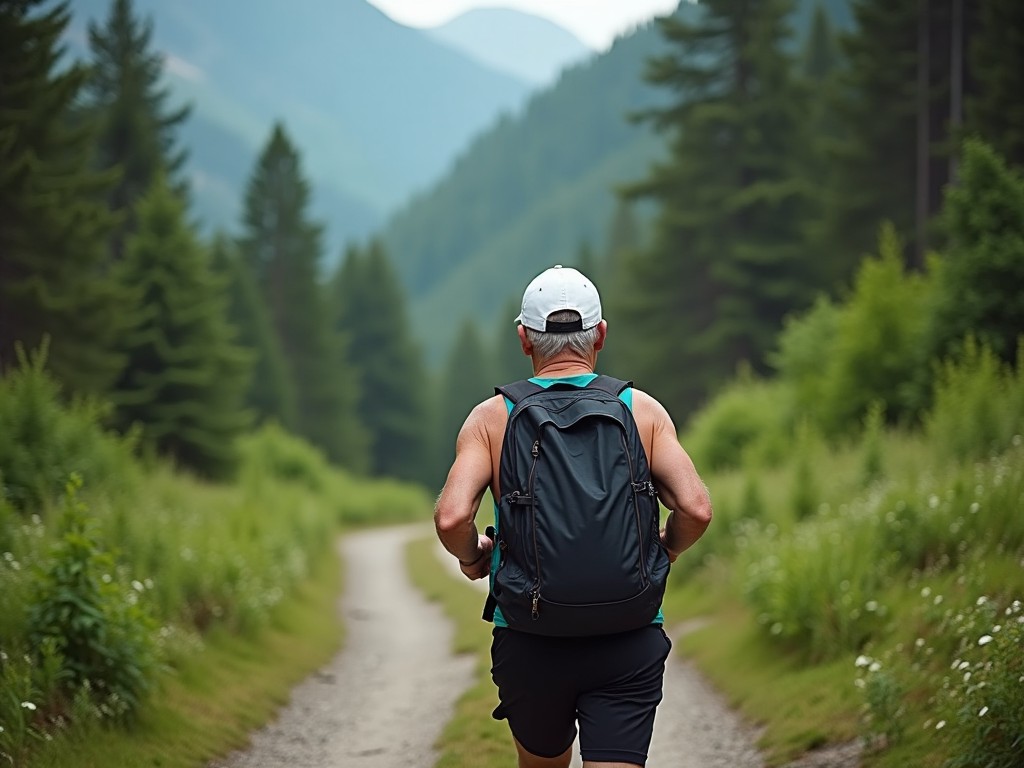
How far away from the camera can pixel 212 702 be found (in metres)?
10.2

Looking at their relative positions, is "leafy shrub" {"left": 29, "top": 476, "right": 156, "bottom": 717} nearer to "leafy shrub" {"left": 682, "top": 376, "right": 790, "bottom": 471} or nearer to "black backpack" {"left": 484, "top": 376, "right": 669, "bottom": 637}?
"black backpack" {"left": 484, "top": 376, "right": 669, "bottom": 637}

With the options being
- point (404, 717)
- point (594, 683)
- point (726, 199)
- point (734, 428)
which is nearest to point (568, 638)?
point (594, 683)

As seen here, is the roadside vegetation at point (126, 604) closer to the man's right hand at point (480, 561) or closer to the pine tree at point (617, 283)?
the man's right hand at point (480, 561)

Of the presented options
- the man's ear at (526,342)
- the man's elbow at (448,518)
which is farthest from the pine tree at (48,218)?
the man's elbow at (448,518)

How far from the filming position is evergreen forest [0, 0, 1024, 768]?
324 inches

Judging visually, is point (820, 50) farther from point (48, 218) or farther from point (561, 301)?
point (561, 301)

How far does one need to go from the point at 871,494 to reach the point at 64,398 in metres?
17.3

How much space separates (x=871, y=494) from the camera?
43.2 feet

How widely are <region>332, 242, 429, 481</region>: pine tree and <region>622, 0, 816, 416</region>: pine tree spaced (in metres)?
33.6

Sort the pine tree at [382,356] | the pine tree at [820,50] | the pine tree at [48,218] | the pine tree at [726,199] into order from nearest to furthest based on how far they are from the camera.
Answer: the pine tree at [48,218], the pine tree at [726,199], the pine tree at [820,50], the pine tree at [382,356]

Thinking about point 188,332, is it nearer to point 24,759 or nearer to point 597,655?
point 24,759

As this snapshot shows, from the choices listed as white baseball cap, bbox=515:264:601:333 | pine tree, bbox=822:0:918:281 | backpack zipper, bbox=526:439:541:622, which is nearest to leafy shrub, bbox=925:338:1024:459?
white baseball cap, bbox=515:264:601:333

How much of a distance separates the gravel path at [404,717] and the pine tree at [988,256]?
7.87m

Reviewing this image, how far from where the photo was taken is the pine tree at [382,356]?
75.8 metres
